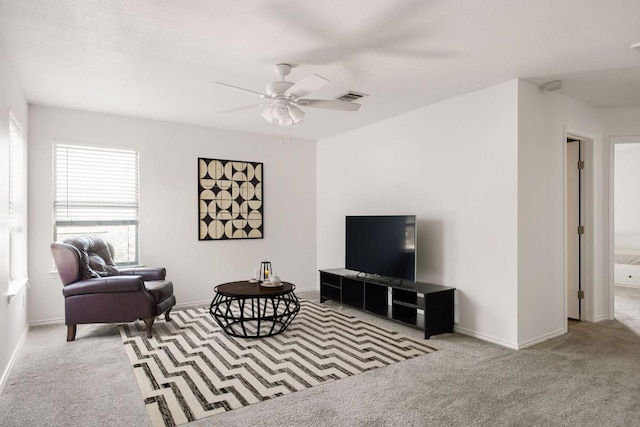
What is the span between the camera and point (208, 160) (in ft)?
18.2

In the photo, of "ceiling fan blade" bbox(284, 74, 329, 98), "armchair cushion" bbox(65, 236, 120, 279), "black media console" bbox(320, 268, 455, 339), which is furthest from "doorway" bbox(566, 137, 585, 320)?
"armchair cushion" bbox(65, 236, 120, 279)

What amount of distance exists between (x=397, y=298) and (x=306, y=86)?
2560 millimetres

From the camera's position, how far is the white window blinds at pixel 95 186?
466 cm

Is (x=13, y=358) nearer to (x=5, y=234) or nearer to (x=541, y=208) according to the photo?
(x=5, y=234)

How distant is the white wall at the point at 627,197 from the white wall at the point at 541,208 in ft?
14.4

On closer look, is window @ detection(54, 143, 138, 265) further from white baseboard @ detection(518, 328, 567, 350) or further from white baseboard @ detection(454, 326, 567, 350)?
white baseboard @ detection(518, 328, 567, 350)

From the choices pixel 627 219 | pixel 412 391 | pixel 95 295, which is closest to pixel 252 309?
pixel 95 295

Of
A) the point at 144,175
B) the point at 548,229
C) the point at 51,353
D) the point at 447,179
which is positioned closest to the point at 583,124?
the point at 548,229

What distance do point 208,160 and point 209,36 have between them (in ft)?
9.68

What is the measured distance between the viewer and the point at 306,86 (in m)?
2.83

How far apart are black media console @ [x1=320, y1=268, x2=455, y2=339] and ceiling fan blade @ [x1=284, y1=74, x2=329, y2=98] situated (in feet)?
7.38

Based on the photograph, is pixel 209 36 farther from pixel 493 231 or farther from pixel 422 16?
pixel 493 231

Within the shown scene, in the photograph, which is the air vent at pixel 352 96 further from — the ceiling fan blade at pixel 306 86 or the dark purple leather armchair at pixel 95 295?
the dark purple leather armchair at pixel 95 295

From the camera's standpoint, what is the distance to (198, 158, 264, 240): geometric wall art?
18.1ft
